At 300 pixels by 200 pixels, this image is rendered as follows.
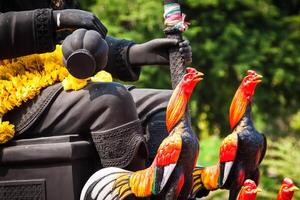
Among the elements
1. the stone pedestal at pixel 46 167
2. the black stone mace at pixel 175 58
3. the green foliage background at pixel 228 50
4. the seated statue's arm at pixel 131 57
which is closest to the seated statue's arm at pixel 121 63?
the seated statue's arm at pixel 131 57

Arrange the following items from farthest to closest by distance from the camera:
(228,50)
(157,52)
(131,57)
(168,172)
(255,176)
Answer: (228,50), (131,57), (157,52), (255,176), (168,172)

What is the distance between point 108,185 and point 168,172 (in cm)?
20

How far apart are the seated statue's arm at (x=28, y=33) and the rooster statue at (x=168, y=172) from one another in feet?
1.49

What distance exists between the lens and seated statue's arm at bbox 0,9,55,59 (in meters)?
2.25

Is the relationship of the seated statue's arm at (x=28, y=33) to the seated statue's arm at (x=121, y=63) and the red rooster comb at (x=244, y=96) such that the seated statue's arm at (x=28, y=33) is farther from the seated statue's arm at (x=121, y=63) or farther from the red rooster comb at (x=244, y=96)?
the red rooster comb at (x=244, y=96)

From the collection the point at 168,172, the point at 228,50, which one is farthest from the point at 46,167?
the point at 228,50

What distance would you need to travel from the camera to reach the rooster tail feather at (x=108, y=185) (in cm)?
206

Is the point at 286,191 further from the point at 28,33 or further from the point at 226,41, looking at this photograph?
the point at 226,41

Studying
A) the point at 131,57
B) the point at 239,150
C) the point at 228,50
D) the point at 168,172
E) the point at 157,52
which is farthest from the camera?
the point at 228,50

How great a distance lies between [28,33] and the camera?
2252mm

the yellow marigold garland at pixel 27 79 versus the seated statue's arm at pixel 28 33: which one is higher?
the seated statue's arm at pixel 28 33

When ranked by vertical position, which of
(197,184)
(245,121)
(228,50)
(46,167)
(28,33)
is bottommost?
(228,50)

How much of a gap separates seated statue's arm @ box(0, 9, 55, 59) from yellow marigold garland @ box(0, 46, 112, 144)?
0.11 m

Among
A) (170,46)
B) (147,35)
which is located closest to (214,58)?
(147,35)
